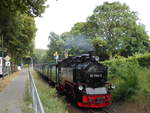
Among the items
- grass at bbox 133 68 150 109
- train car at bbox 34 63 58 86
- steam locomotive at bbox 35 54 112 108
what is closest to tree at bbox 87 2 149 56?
train car at bbox 34 63 58 86

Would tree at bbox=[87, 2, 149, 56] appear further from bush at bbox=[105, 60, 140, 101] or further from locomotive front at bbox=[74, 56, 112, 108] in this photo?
locomotive front at bbox=[74, 56, 112, 108]

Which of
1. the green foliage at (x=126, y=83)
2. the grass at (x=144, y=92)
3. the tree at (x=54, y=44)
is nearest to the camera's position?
the grass at (x=144, y=92)

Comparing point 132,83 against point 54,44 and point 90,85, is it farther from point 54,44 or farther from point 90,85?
point 54,44

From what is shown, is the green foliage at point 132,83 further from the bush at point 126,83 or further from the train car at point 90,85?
the train car at point 90,85

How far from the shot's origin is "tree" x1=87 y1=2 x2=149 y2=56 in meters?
41.0

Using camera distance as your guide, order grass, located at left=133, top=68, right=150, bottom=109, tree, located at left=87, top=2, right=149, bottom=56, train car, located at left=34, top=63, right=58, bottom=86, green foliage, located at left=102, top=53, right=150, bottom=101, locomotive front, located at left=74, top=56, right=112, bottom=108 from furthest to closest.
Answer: tree, located at left=87, top=2, right=149, bottom=56
train car, located at left=34, top=63, right=58, bottom=86
locomotive front, located at left=74, top=56, right=112, bottom=108
green foliage, located at left=102, top=53, right=150, bottom=101
grass, located at left=133, top=68, right=150, bottom=109

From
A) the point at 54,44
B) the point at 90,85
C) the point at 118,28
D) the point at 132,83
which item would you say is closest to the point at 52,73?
the point at 90,85

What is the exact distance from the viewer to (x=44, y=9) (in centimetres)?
1730

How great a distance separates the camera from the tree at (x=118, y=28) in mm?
41000

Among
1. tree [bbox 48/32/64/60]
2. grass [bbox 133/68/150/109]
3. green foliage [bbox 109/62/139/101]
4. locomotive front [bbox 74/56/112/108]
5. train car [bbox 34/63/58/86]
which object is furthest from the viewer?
tree [bbox 48/32/64/60]

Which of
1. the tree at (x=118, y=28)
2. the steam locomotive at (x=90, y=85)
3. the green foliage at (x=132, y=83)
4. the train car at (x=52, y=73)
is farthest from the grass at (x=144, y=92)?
the tree at (x=118, y=28)

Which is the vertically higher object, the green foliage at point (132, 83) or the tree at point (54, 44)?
the tree at point (54, 44)

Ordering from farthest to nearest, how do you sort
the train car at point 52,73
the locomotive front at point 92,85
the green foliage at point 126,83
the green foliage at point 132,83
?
the train car at point 52,73 → the green foliage at point 126,83 → the locomotive front at point 92,85 → the green foliage at point 132,83

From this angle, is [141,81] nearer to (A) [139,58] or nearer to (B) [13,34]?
(A) [139,58]
